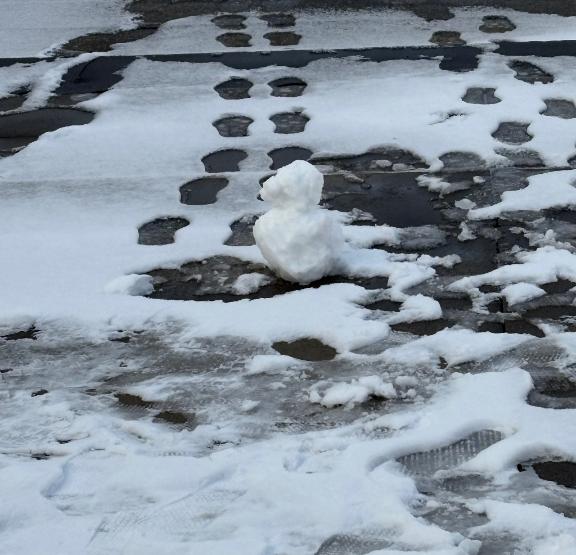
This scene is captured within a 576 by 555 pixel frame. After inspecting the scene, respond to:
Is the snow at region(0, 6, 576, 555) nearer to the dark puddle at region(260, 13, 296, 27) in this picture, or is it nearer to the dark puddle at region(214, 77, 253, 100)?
the dark puddle at region(214, 77, 253, 100)

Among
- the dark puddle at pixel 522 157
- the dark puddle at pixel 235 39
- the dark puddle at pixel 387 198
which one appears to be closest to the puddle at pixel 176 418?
the dark puddle at pixel 387 198

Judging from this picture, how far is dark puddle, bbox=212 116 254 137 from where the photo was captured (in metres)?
Answer: 5.54

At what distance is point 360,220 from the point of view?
457 centimetres

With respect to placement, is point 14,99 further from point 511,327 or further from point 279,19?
point 511,327

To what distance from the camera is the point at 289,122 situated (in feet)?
18.5

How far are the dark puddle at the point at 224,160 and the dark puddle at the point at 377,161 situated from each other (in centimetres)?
38

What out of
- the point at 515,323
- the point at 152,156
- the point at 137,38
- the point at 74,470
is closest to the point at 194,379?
the point at 74,470

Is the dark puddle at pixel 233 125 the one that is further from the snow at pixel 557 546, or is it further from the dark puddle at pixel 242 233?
the snow at pixel 557 546

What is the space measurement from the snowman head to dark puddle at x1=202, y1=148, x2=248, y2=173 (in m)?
1.18

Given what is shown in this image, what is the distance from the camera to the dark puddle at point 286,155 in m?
5.16

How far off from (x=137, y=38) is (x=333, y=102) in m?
1.99

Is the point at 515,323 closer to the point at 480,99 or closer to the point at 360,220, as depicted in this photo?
the point at 360,220

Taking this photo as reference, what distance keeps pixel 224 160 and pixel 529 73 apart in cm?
209

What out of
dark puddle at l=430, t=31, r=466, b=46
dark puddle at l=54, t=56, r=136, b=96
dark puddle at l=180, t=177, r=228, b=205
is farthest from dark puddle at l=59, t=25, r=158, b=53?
dark puddle at l=180, t=177, r=228, b=205
